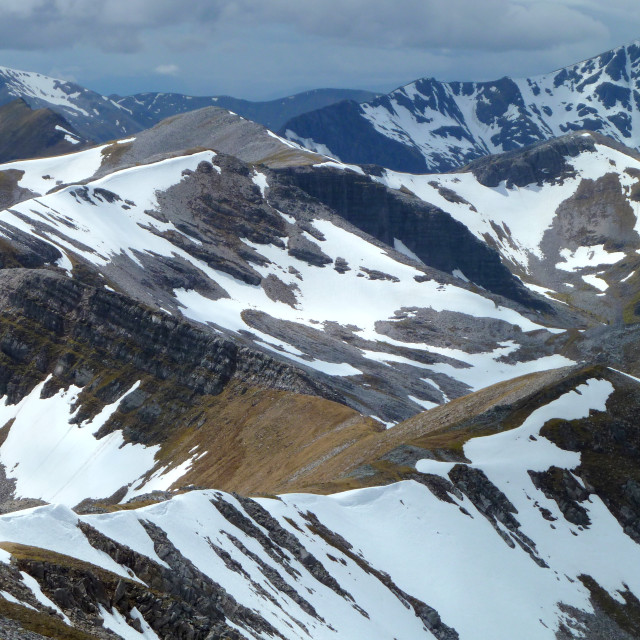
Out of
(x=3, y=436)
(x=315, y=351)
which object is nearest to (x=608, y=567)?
(x=3, y=436)

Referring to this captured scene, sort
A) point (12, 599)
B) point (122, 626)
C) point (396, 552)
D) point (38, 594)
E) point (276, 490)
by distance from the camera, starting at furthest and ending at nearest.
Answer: point (276, 490) < point (396, 552) < point (122, 626) < point (38, 594) < point (12, 599)

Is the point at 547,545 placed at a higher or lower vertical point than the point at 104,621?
lower

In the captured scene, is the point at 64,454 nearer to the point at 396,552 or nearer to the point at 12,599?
the point at 396,552

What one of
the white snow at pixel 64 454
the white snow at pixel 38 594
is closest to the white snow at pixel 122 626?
the white snow at pixel 38 594

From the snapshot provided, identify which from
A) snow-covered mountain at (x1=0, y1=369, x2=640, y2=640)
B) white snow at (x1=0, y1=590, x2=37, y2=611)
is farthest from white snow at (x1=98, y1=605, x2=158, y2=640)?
white snow at (x1=0, y1=590, x2=37, y2=611)

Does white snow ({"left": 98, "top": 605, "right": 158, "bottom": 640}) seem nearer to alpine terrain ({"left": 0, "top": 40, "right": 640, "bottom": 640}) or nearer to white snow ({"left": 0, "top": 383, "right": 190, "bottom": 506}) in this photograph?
alpine terrain ({"left": 0, "top": 40, "right": 640, "bottom": 640})

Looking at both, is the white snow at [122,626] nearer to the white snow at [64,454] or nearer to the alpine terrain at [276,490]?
the alpine terrain at [276,490]

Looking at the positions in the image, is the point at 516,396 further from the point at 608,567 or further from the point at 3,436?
the point at 3,436

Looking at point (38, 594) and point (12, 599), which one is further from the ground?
point (12, 599)

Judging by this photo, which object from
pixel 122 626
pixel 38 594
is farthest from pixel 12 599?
pixel 122 626

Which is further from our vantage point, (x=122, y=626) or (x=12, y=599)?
(x=122, y=626)

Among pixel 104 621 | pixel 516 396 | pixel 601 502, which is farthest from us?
pixel 516 396
